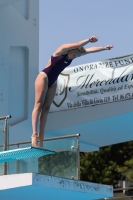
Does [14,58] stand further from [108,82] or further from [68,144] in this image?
[68,144]

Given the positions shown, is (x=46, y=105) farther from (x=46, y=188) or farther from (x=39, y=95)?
(x=46, y=188)

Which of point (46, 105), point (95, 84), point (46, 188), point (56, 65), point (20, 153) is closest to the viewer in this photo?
point (56, 65)

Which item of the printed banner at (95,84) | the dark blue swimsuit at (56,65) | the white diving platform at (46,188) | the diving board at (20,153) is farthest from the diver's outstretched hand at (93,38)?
the printed banner at (95,84)

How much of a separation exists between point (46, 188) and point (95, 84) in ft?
17.7

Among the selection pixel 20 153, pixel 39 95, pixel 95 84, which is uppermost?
pixel 95 84

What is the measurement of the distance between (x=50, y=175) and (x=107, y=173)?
60.9ft

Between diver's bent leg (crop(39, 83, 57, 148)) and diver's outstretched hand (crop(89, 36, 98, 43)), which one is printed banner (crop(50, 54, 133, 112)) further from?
diver's outstretched hand (crop(89, 36, 98, 43))

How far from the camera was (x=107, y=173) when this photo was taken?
90.0 feet

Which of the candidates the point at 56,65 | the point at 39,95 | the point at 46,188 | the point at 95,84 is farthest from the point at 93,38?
Answer: the point at 95,84

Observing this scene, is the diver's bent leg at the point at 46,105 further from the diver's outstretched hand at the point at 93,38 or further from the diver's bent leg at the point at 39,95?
the diver's outstretched hand at the point at 93,38

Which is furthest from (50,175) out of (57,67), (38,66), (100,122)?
(38,66)

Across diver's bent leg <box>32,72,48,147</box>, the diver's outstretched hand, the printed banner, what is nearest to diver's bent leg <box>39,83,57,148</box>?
diver's bent leg <box>32,72,48,147</box>

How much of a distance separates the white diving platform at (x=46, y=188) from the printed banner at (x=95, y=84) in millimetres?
3680

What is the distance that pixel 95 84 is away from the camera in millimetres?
14102
